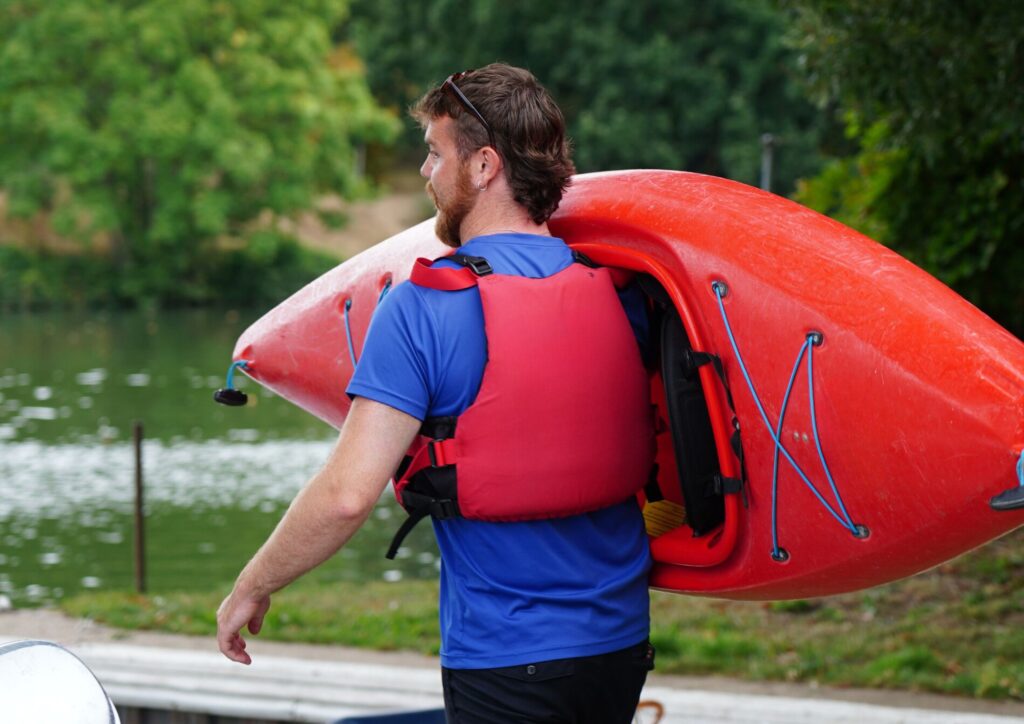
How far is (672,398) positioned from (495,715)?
0.71 metres

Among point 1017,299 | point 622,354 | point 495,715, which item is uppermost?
point 622,354

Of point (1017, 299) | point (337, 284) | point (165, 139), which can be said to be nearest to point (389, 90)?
point (165, 139)

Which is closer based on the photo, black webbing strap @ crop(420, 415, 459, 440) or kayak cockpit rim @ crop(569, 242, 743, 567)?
black webbing strap @ crop(420, 415, 459, 440)

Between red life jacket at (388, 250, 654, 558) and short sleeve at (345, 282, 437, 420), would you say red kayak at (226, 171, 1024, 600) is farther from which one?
short sleeve at (345, 282, 437, 420)

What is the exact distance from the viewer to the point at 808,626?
639 centimetres

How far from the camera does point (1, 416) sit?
15.7 metres

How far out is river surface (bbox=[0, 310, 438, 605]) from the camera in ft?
30.6

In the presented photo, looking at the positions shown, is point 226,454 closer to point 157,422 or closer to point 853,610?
point 157,422

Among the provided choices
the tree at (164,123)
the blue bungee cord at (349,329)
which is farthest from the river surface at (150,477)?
the tree at (164,123)

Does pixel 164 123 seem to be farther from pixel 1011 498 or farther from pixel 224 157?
pixel 1011 498

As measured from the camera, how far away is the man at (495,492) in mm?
2180

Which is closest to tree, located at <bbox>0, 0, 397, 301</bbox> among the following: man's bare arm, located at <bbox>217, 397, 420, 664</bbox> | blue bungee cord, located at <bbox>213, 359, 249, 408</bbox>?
blue bungee cord, located at <bbox>213, 359, 249, 408</bbox>

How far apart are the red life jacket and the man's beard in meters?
0.11

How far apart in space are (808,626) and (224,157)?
2783cm
